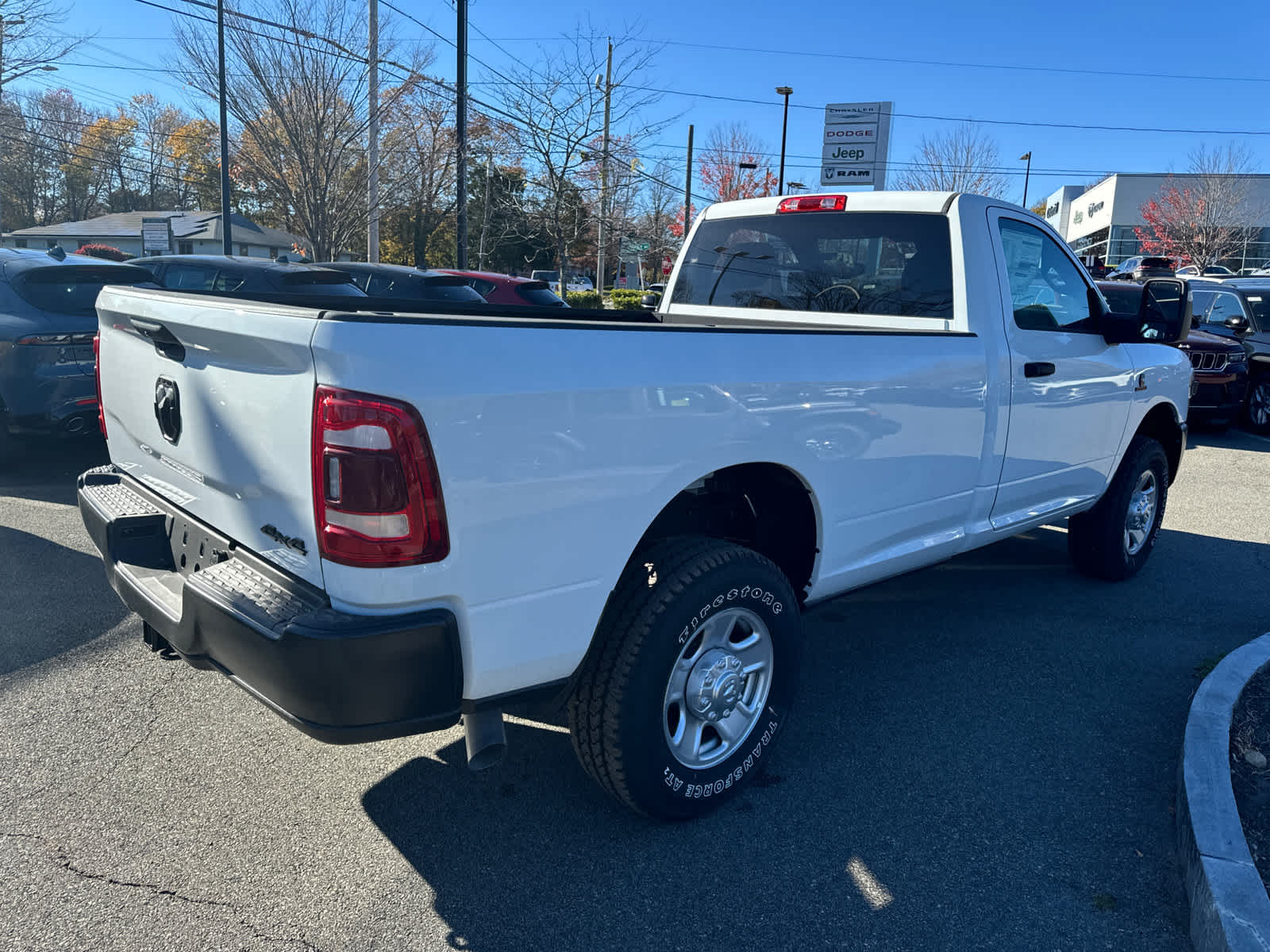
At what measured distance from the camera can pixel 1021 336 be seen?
4.08m

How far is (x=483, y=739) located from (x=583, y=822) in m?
0.73

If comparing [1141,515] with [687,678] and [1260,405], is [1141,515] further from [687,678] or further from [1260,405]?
[1260,405]

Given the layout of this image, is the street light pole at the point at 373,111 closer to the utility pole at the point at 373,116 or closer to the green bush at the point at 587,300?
the utility pole at the point at 373,116

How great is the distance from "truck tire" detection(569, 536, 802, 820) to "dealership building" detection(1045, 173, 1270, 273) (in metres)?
45.8

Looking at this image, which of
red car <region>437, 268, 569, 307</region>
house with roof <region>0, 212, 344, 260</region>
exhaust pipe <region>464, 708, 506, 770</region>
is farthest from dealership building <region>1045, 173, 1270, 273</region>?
exhaust pipe <region>464, 708, 506, 770</region>

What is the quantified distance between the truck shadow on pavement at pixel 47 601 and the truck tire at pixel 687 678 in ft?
9.02

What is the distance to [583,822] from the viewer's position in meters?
2.94

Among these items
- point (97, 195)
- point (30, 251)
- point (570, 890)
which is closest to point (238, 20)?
point (30, 251)

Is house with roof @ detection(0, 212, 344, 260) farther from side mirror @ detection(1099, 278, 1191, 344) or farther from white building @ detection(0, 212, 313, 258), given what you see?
side mirror @ detection(1099, 278, 1191, 344)

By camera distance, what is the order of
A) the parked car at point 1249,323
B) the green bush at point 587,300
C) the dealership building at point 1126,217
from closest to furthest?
the parked car at point 1249,323
the green bush at point 587,300
the dealership building at point 1126,217

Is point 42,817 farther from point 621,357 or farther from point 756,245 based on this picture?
point 756,245

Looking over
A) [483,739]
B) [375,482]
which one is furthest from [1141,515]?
[375,482]

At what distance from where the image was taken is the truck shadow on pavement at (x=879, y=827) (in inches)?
99.1

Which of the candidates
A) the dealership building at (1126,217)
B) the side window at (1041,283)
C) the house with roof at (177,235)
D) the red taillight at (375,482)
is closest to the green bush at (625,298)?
the dealership building at (1126,217)
